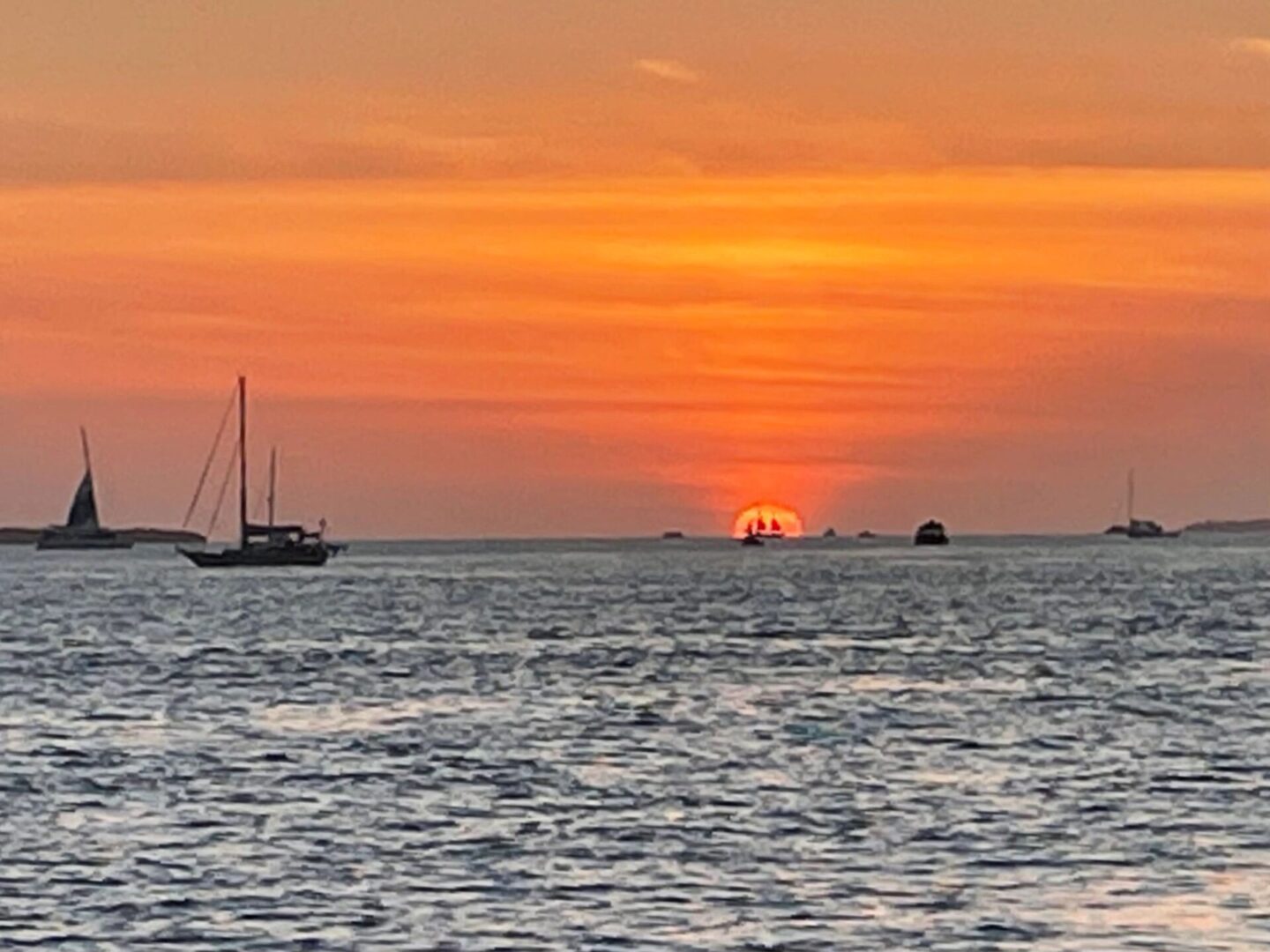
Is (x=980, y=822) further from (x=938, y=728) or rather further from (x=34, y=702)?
(x=34, y=702)

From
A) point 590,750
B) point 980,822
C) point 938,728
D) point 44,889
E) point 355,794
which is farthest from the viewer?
point 938,728

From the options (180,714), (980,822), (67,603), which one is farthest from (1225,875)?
(67,603)

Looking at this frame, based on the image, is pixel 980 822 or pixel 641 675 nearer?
pixel 980 822

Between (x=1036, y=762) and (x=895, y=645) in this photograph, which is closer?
(x=1036, y=762)

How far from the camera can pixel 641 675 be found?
90500 mm

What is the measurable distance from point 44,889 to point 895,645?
245 ft

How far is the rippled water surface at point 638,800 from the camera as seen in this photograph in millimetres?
37406

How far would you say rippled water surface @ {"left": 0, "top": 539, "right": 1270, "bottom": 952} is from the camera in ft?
123

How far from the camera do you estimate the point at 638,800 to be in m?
51.2

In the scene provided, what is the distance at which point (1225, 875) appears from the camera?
40.4 metres

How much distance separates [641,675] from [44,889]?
5091 centimetres

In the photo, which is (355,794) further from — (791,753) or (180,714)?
(180,714)

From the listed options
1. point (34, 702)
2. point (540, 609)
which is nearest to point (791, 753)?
point (34, 702)

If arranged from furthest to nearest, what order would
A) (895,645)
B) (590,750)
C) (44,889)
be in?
(895,645), (590,750), (44,889)
